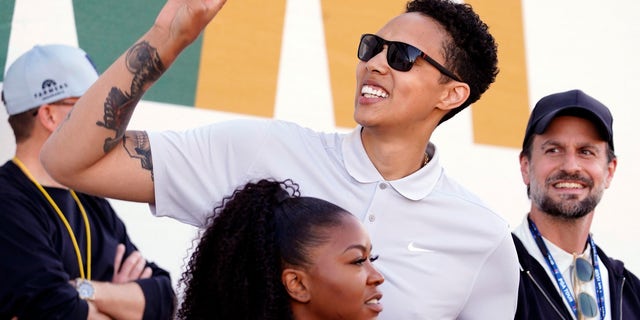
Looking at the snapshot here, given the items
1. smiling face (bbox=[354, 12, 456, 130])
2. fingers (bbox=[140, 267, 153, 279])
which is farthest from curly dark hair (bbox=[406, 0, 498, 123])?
fingers (bbox=[140, 267, 153, 279])

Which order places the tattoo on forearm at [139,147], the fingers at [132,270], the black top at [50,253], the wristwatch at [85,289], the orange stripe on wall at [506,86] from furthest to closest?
the orange stripe on wall at [506,86] → the fingers at [132,270] → the wristwatch at [85,289] → the black top at [50,253] → the tattoo on forearm at [139,147]

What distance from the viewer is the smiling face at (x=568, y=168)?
3328 mm

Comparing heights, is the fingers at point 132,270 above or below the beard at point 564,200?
below

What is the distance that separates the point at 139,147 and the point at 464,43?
0.94m

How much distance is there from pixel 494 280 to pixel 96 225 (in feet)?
3.94

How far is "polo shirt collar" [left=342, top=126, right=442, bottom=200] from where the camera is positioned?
2473 mm

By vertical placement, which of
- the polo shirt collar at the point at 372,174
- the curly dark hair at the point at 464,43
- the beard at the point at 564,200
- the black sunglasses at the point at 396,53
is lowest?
the polo shirt collar at the point at 372,174

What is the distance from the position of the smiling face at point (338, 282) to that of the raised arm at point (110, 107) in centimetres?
54

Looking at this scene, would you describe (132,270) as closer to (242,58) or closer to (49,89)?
(49,89)

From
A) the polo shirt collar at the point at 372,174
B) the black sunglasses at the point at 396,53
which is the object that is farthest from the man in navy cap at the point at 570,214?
the black sunglasses at the point at 396,53

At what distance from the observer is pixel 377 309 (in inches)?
78.0

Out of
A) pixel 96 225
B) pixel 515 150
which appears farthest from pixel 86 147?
pixel 515 150

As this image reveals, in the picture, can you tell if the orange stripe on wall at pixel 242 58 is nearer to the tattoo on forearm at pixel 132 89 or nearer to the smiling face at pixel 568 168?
the smiling face at pixel 568 168

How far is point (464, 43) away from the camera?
2682 millimetres
